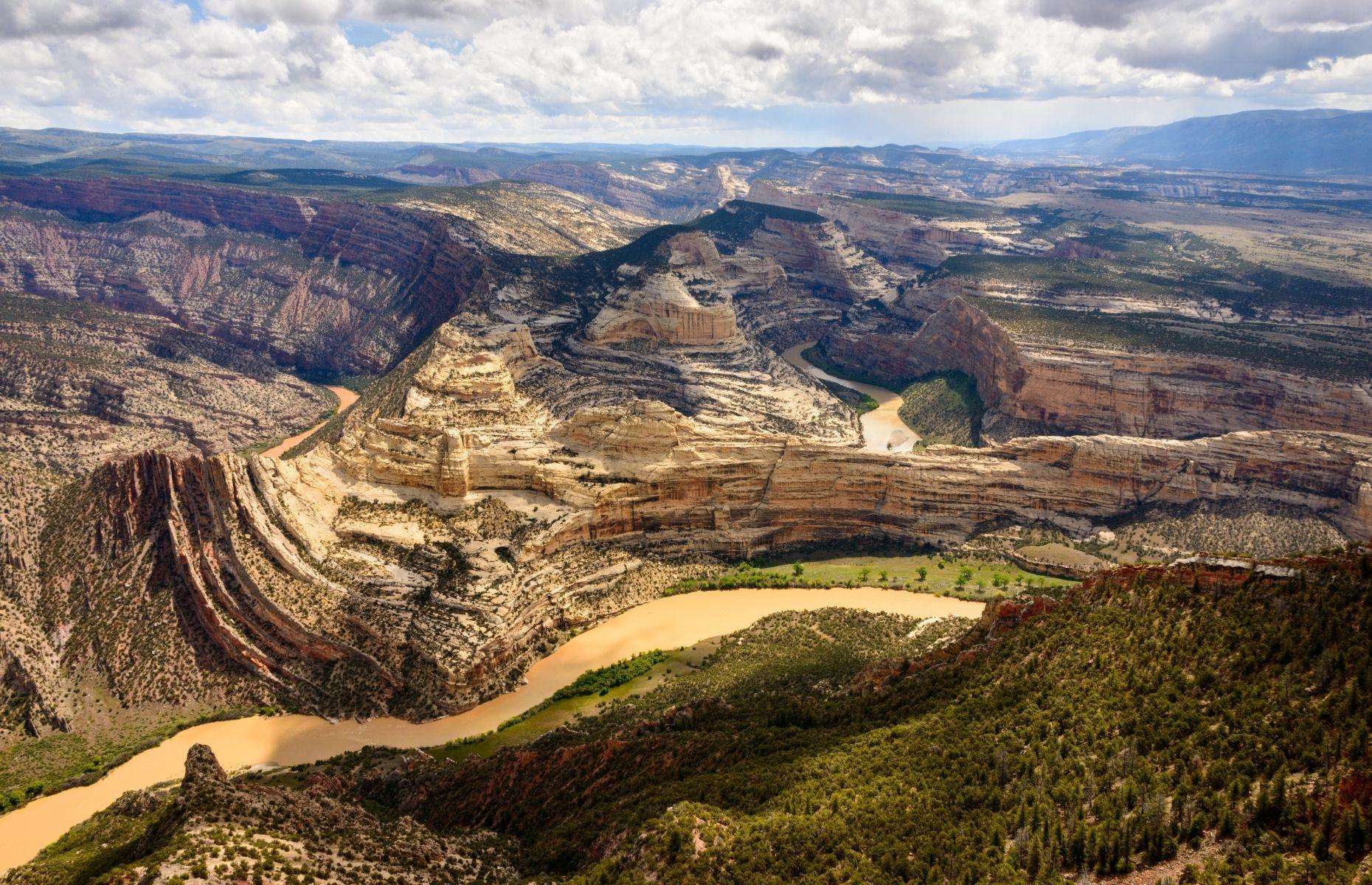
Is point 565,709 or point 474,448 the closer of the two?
point 565,709

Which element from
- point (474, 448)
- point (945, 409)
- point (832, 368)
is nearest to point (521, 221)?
point (832, 368)

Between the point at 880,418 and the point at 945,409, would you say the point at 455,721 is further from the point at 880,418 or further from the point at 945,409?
the point at 945,409

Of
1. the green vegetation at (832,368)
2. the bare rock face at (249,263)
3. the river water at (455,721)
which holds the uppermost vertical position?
the bare rock face at (249,263)

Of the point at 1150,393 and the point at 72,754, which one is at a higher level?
the point at 1150,393

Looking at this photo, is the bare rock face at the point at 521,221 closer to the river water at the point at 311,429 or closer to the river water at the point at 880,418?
the river water at the point at 311,429

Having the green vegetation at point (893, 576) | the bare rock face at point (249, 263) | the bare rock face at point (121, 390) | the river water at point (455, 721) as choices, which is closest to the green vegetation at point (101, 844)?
the river water at point (455, 721)

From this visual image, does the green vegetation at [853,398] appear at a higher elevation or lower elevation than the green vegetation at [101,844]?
higher

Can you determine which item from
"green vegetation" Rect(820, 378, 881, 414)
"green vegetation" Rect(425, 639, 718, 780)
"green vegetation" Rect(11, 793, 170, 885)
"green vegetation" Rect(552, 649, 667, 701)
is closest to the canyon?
"green vegetation" Rect(552, 649, 667, 701)
